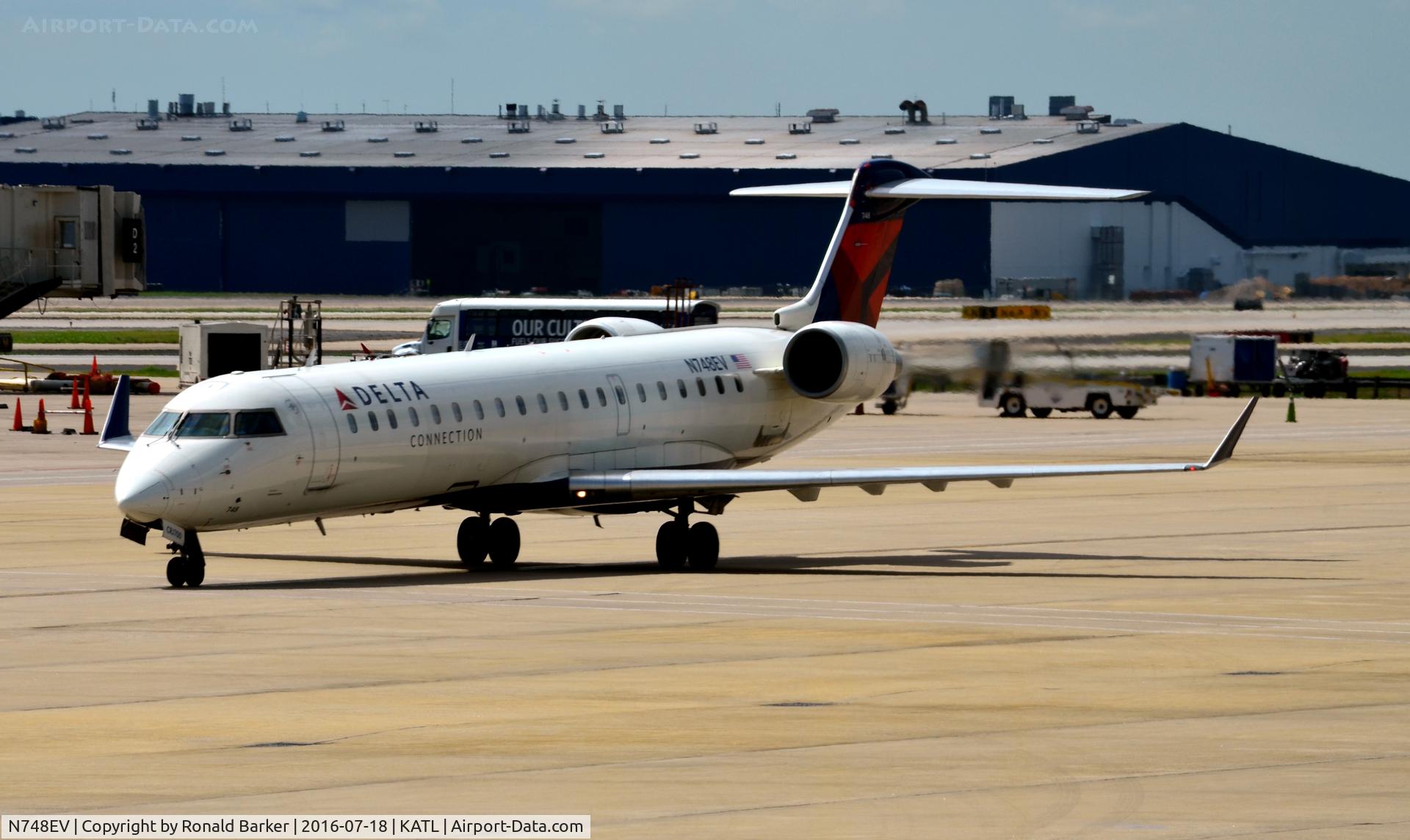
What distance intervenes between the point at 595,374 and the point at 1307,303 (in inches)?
2106

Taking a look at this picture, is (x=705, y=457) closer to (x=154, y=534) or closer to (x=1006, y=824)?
(x=154, y=534)

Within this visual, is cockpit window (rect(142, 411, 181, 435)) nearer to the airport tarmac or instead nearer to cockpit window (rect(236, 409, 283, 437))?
cockpit window (rect(236, 409, 283, 437))

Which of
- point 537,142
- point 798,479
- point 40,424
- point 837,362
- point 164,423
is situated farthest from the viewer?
point 537,142

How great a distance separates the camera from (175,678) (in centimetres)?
1900

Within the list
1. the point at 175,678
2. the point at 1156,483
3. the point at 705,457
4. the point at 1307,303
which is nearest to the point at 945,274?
the point at 1307,303

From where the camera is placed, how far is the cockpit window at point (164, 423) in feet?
86.8

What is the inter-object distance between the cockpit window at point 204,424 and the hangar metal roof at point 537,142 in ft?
365

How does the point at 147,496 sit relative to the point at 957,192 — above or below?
below

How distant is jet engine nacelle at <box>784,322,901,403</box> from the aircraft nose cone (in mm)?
10778

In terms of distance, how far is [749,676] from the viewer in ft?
63.1

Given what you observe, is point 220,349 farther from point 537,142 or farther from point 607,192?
point 537,142

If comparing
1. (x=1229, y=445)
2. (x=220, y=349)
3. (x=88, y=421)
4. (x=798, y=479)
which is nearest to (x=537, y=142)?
(x=220, y=349)

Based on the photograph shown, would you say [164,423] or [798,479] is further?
[798,479]

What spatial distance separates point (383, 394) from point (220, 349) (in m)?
45.6
